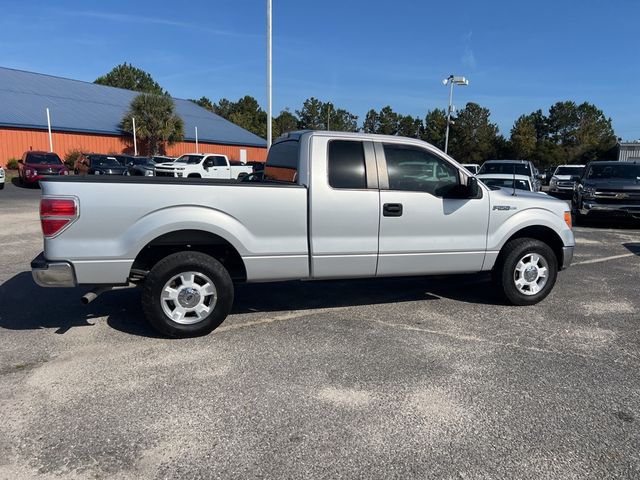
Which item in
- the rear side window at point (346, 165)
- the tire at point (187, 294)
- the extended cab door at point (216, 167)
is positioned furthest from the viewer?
the extended cab door at point (216, 167)

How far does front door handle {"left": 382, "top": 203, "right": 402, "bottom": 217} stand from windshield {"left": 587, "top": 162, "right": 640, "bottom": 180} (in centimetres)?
1144

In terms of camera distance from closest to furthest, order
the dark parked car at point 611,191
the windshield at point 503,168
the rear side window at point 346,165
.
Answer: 1. the rear side window at point 346,165
2. the dark parked car at point 611,191
3. the windshield at point 503,168

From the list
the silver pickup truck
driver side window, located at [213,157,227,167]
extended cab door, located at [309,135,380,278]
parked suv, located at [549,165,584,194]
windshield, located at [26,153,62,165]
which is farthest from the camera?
driver side window, located at [213,157,227,167]

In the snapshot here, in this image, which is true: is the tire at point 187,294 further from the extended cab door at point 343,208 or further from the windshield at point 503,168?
the windshield at point 503,168

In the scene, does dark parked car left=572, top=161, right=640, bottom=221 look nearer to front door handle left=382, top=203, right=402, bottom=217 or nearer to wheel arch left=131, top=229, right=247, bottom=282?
front door handle left=382, top=203, right=402, bottom=217

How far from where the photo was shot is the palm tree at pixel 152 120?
42.0 meters

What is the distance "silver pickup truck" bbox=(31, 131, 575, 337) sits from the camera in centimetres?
432

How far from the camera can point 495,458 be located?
2.92 m

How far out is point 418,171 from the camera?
5328 millimetres

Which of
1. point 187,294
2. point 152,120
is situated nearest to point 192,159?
point 152,120

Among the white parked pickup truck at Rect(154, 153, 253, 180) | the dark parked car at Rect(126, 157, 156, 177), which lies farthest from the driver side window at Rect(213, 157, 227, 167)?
the dark parked car at Rect(126, 157, 156, 177)

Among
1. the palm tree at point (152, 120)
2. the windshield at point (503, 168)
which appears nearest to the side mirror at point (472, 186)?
the windshield at point (503, 168)

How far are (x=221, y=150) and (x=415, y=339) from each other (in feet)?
152

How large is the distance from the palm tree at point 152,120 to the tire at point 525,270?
135ft
